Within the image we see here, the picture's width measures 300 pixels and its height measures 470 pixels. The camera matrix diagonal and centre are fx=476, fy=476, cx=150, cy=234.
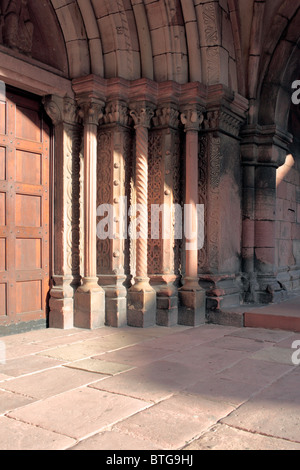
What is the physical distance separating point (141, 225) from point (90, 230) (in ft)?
1.77

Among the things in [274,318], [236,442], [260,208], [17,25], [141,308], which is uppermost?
[17,25]

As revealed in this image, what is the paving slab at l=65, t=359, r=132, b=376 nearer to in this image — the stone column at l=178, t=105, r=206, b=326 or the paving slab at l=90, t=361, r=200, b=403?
the paving slab at l=90, t=361, r=200, b=403

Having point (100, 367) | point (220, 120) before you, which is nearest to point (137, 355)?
point (100, 367)

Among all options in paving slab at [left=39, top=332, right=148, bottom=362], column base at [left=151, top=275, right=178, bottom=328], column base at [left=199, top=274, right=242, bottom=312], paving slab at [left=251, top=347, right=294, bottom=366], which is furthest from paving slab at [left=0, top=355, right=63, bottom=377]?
column base at [left=199, top=274, right=242, bottom=312]

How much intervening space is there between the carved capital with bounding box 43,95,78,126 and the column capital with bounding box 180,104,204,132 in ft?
3.86

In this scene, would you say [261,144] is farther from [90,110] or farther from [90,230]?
[90,230]

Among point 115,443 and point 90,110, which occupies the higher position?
point 90,110

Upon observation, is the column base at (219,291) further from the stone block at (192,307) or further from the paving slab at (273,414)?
the paving slab at (273,414)

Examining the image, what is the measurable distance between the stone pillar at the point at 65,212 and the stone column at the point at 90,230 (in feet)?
0.38

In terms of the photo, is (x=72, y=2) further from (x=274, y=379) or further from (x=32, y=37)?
(x=274, y=379)

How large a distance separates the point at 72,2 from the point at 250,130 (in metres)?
2.47

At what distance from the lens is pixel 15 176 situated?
4.54 meters

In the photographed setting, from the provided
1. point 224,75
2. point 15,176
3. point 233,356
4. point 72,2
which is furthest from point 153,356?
point 72,2

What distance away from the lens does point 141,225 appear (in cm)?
501
